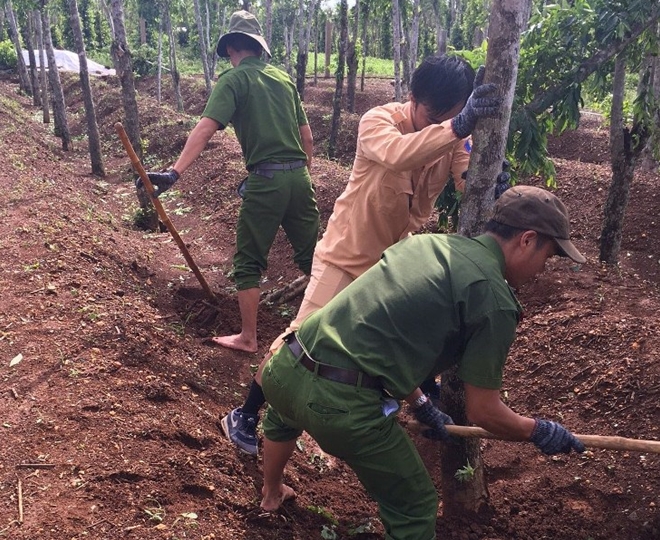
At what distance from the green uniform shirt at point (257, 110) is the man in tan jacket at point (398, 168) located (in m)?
1.39

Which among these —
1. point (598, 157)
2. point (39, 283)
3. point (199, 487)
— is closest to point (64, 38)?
point (598, 157)

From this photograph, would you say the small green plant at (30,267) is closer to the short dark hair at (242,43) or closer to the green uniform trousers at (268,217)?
the green uniform trousers at (268,217)

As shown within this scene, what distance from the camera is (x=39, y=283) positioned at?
4727 mm

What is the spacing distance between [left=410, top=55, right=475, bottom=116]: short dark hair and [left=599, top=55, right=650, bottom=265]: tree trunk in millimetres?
2859

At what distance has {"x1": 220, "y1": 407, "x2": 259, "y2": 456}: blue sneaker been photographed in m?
3.31

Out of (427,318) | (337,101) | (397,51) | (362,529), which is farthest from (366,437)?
(337,101)

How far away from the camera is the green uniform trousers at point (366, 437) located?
2.13 metres

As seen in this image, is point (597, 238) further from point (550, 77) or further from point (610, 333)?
point (550, 77)

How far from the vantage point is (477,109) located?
2.62m

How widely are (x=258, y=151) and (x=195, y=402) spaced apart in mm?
1795

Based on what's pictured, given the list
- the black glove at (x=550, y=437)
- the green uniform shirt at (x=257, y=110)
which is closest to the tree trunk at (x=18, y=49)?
the green uniform shirt at (x=257, y=110)

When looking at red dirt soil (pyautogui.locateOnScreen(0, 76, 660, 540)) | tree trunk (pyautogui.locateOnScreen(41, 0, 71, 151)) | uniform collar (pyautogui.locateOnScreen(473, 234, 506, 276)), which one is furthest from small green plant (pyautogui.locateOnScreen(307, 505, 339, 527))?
tree trunk (pyautogui.locateOnScreen(41, 0, 71, 151))

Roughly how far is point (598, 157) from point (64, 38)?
37717mm

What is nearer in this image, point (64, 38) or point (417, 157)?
point (417, 157)
